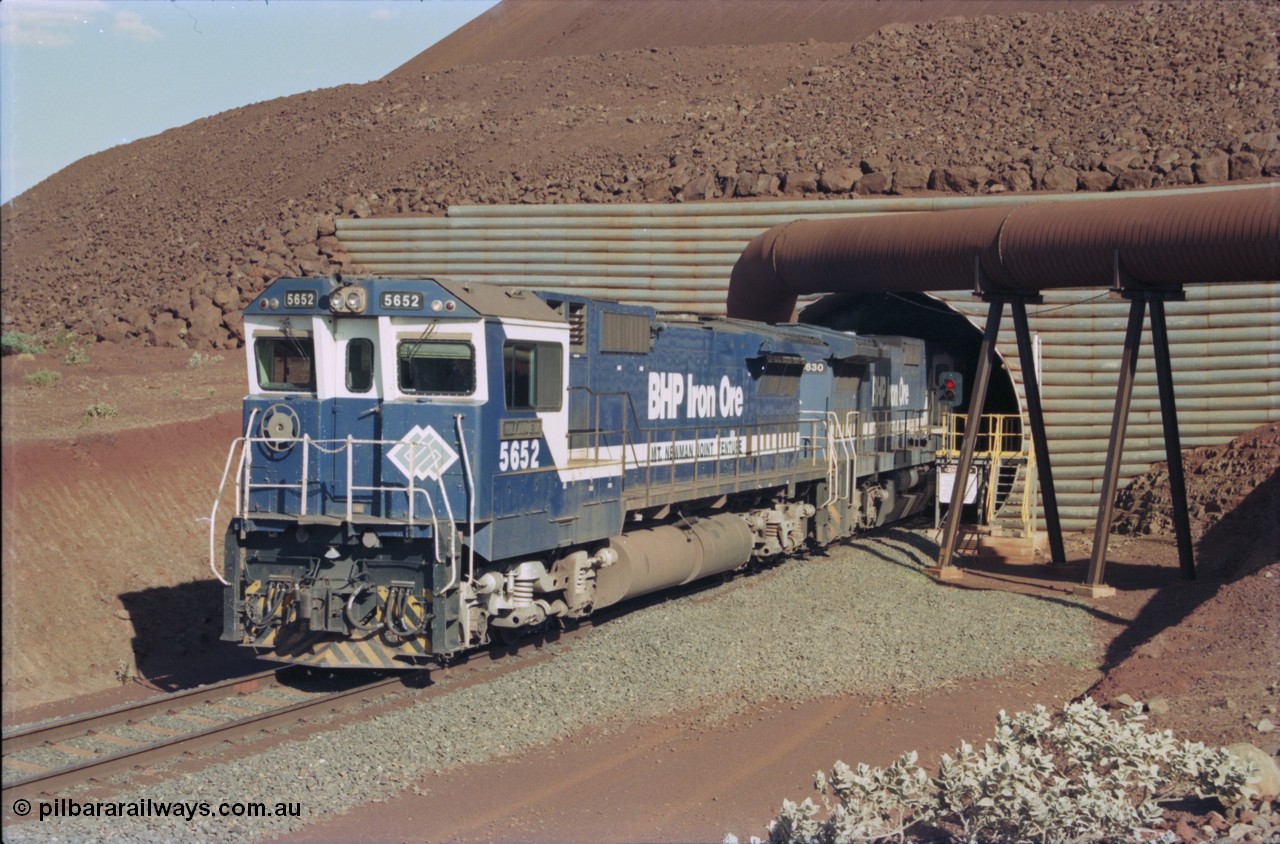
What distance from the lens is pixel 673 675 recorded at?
36.7 feet

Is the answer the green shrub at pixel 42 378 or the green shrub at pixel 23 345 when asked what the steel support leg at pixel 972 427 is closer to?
the green shrub at pixel 42 378

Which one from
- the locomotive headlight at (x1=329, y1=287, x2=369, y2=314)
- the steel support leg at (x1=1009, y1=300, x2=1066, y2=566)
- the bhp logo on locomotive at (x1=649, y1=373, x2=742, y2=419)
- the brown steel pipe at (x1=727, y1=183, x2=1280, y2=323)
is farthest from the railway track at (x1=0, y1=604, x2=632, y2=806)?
the steel support leg at (x1=1009, y1=300, x2=1066, y2=566)

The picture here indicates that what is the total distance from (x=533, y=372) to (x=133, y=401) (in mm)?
12078

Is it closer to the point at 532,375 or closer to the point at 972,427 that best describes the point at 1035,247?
the point at 972,427

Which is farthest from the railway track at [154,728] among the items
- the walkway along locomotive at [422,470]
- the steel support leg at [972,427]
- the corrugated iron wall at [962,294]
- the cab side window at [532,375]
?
the corrugated iron wall at [962,294]

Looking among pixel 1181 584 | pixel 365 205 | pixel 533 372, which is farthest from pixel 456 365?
pixel 365 205

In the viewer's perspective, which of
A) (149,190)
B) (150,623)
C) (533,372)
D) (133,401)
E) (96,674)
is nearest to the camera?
(533,372)

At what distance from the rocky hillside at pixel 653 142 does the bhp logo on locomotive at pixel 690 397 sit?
12080 mm

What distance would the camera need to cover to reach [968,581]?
671 inches

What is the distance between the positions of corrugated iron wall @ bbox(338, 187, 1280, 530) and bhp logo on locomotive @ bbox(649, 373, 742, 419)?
6340 mm

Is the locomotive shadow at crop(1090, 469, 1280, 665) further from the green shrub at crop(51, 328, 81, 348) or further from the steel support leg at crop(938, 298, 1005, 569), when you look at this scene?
the green shrub at crop(51, 328, 81, 348)

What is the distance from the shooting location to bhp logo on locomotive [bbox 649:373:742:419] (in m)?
14.2

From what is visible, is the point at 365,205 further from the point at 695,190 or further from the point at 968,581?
the point at 968,581

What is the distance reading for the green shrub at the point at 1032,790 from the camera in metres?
6.59
